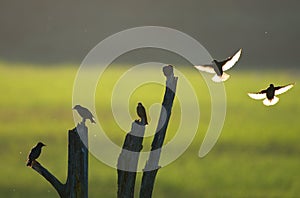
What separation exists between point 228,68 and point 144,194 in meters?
1.30

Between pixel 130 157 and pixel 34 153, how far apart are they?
940 mm

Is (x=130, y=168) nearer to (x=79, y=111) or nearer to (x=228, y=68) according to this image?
(x=79, y=111)

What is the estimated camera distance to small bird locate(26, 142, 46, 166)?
216 inches

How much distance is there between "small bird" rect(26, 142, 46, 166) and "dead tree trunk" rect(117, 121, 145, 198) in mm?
757

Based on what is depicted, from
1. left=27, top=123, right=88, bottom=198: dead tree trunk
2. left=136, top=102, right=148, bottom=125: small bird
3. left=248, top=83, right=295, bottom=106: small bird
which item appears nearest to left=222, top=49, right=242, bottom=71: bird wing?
left=248, top=83, right=295, bottom=106: small bird

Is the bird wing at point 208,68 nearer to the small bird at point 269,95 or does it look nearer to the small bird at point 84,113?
the small bird at point 269,95

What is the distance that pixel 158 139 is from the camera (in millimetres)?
5289

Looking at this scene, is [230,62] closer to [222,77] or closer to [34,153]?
[222,77]

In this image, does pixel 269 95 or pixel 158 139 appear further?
pixel 269 95

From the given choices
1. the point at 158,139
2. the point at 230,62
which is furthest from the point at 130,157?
the point at 230,62

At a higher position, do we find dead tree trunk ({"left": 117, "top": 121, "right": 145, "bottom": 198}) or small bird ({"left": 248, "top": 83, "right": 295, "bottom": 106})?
small bird ({"left": 248, "top": 83, "right": 295, "bottom": 106})

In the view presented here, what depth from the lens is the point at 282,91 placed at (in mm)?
6152

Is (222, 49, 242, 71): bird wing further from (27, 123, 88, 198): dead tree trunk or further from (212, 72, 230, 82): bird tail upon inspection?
(27, 123, 88, 198): dead tree trunk

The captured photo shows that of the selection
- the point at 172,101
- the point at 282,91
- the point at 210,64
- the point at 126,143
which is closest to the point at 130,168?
the point at 126,143
